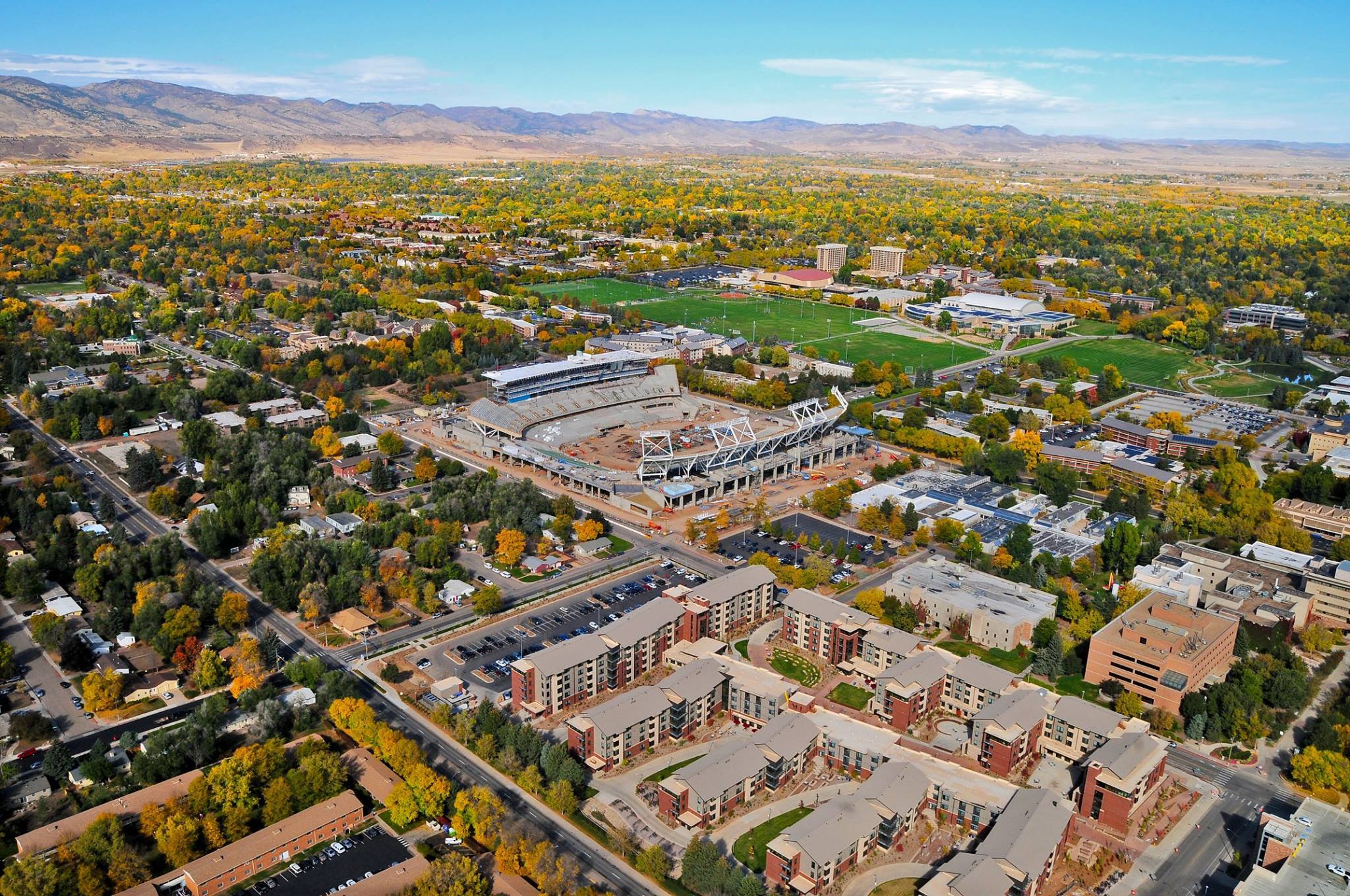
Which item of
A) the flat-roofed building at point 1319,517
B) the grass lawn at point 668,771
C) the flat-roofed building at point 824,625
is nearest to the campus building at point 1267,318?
the flat-roofed building at point 1319,517

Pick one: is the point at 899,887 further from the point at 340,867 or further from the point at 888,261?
the point at 888,261

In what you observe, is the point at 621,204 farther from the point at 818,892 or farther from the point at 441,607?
the point at 818,892

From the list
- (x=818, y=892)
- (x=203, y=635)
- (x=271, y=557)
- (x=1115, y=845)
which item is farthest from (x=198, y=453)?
(x=1115, y=845)

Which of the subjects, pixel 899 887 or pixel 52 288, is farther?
pixel 52 288

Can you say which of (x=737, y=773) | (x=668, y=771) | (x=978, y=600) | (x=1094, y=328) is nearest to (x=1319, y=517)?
(x=978, y=600)

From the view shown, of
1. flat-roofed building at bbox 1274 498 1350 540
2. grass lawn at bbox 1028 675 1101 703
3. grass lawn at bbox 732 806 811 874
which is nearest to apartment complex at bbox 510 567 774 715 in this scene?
grass lawn at bbox 732 806 811 874

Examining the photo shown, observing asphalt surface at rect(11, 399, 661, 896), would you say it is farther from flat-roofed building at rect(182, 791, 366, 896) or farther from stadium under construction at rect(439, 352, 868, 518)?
stadium under construction at rect(439, 352, 868, 518)

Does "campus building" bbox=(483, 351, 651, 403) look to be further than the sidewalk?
Yes
